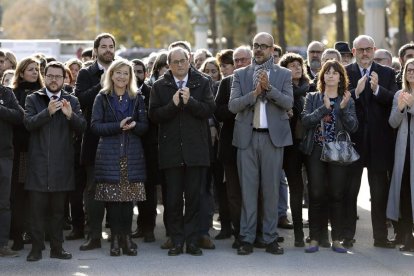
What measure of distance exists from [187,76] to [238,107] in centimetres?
68

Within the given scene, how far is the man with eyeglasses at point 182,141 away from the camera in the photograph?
458 inches

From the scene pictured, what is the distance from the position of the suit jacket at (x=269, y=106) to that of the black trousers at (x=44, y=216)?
205 centimetres

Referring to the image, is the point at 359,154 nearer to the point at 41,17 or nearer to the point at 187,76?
the point at 187,76

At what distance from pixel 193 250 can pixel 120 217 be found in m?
0.86

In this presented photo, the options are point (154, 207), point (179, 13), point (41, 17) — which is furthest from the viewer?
point (41, 17)

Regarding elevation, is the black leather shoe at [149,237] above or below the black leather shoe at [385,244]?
above

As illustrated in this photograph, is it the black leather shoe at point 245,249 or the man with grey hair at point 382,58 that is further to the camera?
the man with grey hair at point 382,58

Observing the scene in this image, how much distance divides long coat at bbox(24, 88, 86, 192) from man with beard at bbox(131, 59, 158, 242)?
3.72 ft

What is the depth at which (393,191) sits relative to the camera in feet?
39.5

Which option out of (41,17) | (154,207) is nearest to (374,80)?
(154,207)

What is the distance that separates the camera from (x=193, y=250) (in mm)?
11688

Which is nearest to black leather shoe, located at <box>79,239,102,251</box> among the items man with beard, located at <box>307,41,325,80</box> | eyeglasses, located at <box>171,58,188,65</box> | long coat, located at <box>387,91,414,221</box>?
eyeglasses, located at <box>171,58,188,65</box>

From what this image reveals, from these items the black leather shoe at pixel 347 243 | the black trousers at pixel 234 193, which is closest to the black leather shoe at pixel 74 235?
the black trousers at pixel 234 193

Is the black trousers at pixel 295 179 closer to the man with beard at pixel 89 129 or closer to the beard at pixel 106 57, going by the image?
the man with beard at pixel 89 129
